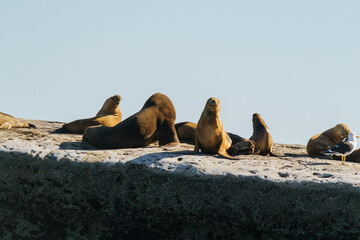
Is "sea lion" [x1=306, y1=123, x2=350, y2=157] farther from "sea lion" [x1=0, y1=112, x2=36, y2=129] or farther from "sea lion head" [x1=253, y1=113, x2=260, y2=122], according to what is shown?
"sea lion" [x1=0, y1=112, x2=36, y2=129]

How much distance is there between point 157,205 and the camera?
7648mm

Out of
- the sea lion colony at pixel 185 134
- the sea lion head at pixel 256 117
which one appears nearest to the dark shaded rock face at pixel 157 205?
the sea lion colony at pixel 185 134

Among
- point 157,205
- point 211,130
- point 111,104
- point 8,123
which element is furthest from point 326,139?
point 8,123

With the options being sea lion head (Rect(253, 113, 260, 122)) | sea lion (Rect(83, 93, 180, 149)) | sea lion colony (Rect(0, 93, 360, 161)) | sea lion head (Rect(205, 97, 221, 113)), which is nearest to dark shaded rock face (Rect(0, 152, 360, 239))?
sea lion colony (Rect(0, 93, 360, 161))

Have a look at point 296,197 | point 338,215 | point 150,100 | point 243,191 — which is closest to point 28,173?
point 150,100

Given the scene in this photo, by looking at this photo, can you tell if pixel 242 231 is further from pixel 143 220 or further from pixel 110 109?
pixel 110 109

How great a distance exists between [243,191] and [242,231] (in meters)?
0.60

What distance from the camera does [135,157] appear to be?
26.5 feet

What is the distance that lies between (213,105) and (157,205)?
1.95 meters

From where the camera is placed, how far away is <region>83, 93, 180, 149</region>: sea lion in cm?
943

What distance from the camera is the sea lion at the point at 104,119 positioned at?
37.9 feet

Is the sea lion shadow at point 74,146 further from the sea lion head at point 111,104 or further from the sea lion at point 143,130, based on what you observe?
the sea lion head at point 111,104

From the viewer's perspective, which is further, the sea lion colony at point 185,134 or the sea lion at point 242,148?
the sea lion at point 242,148

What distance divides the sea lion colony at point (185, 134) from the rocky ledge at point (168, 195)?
431mm
